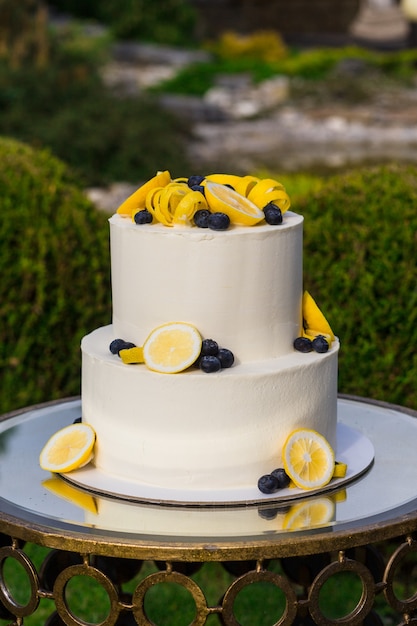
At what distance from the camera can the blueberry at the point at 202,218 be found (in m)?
2.57

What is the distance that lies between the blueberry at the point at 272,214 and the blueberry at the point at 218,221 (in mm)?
136

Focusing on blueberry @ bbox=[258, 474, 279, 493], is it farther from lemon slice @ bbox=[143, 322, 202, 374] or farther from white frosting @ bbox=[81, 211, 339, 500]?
lemon slice @ bbox=[143, 322, 202, 374]

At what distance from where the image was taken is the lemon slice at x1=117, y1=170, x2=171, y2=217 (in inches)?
107

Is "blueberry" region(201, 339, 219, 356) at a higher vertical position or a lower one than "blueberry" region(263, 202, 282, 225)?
lower

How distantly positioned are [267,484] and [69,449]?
1.96 feet

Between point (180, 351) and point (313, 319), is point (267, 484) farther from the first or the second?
point (313, 319)

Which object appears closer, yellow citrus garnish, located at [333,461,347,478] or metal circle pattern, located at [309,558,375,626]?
metal circle pattern, located at [309,558,375,626]

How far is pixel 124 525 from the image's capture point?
2.34 metres

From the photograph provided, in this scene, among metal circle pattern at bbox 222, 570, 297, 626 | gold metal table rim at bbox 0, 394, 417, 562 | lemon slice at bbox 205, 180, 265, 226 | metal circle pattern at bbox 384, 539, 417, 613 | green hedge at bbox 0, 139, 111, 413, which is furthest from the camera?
green hedge at bbox 0, 139, 111, 413

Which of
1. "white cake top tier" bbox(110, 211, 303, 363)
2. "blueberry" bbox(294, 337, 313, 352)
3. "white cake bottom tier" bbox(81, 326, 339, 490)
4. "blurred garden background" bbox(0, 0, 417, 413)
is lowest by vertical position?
"blurred garden background" bbox(0, 0, 417, 413)

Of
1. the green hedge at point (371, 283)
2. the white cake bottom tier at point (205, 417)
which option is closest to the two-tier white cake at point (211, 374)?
the white cake bottom tier at point (205, 417)

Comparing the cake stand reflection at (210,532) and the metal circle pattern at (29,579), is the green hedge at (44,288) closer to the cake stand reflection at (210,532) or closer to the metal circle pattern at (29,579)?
the cake stand reflection at (210,532)

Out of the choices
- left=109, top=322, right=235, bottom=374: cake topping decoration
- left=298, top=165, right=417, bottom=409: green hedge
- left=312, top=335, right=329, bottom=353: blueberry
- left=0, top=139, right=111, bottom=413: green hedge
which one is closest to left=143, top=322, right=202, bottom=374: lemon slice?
left=109, top=322, right=235, bottom=374: cake topping decoration

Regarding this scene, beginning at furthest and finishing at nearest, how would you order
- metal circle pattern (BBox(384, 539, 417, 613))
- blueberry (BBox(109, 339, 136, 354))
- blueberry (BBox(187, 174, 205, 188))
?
blueberry (BBox(187, 174, 205, 188)) → blueberry (BBox(109, 339, 136, 354)) → metal circle pattern (BBox(384, 539, 417, 613))
